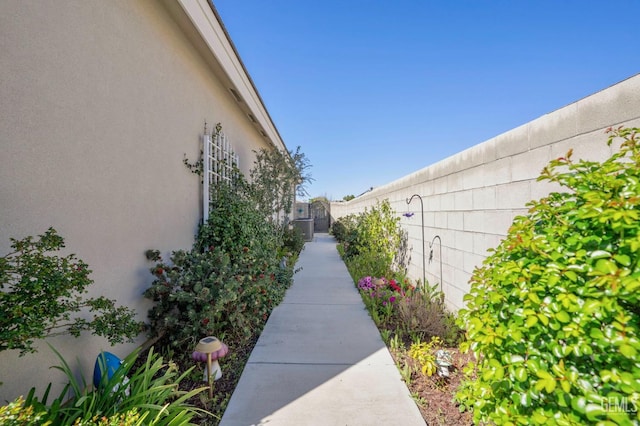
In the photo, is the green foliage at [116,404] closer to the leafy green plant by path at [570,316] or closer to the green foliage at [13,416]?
the green foliage at [13,416]

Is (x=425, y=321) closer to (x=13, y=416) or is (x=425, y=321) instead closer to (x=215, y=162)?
(x=13, y=416)

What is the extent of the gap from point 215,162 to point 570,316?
4469mm

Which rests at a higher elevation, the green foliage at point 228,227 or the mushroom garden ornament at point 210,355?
the green foliage at point 228,227

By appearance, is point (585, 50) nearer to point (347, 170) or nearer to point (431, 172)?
point (431, 172)

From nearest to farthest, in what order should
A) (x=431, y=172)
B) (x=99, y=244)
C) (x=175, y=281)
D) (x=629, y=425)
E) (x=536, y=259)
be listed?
(x=629, y=425) < (x=536, y=259) < (x=99, y=244) < (x=175, y=281) < (x=431, y=172)

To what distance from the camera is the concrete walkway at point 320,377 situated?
196cm

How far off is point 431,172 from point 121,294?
4047mm

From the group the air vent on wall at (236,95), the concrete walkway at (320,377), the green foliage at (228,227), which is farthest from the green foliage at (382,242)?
the air vent on wall at (236,95)

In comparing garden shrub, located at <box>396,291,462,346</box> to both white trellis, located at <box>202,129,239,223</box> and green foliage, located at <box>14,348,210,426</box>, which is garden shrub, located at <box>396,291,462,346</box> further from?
white trellis, located at <box>202,129,239,223</box>

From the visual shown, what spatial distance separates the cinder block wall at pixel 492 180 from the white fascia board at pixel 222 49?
Answer: 342cm

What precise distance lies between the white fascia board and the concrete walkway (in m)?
3.67

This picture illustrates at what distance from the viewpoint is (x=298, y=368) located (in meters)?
2.54

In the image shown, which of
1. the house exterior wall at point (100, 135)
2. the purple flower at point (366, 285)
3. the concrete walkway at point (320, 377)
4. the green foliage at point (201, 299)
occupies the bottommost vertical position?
the concrete walkway at point (320, 377)

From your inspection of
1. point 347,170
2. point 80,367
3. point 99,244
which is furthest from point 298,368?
point 347,170
